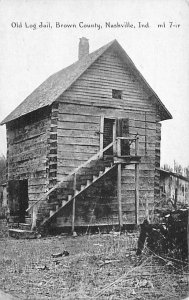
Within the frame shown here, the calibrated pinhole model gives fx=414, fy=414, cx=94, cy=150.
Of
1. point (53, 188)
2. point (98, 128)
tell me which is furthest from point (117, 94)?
point (53, 188)

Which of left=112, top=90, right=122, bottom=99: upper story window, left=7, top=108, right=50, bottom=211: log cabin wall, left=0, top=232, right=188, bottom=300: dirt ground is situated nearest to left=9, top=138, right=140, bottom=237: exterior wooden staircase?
left=7, top=108, right=50, bottom=211: log cabin wall

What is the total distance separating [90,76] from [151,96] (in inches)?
97.0

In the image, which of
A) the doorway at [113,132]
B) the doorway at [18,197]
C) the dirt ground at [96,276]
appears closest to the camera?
the dirt ground at [96,276]

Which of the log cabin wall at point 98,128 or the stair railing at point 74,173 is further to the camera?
the log cabin wall at point 98,128

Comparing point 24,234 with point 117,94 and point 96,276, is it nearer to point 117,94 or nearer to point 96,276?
point 117,94

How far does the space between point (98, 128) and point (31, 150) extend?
8.37 ft

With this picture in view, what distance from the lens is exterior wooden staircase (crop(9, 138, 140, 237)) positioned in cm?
1305

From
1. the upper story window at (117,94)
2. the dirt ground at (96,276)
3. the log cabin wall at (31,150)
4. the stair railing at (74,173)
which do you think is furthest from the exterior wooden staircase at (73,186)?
the dirt ground at (96,276)

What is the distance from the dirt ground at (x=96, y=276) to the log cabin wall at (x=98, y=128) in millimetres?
Result: 4941

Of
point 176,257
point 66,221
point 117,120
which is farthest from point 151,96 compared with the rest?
point 176,257

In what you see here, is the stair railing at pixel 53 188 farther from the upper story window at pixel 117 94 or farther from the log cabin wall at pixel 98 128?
the upper story window at pixel 117 94

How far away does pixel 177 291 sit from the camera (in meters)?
6.31

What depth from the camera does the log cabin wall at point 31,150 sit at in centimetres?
1391

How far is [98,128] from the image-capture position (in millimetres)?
14258
